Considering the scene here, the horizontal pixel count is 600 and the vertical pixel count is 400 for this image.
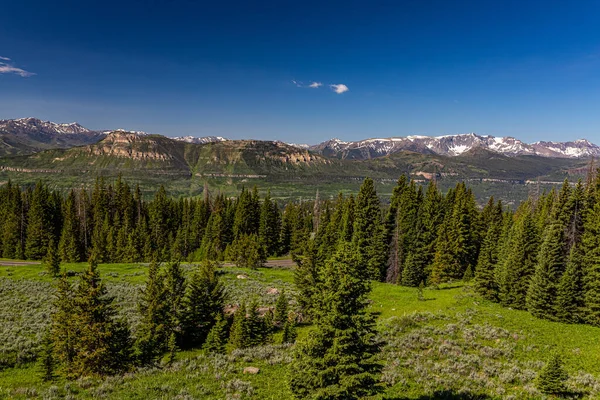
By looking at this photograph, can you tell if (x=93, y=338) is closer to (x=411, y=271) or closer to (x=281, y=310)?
(x=281, y=310)

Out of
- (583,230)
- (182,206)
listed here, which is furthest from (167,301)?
(182,206)

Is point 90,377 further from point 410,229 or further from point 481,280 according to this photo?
point 410,229

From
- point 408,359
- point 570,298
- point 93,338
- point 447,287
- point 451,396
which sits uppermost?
point 93,338

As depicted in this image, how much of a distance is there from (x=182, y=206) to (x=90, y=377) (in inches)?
3650

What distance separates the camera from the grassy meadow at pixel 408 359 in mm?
19531

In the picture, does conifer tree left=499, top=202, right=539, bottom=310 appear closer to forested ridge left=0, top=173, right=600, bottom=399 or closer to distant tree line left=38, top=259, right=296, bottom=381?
forested ridge left=0, top=173, right=600, bottom=399

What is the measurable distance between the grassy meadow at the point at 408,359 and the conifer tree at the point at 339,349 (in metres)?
4.60

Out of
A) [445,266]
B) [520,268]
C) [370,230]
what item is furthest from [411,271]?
[520,268]

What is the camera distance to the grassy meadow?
1953 centimetres

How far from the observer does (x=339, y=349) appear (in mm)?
15000

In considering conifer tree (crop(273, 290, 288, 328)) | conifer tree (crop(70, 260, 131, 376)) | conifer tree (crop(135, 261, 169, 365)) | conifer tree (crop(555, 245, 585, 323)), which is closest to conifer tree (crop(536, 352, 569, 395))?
conifer tree (crop(555, 245, 585, 323))

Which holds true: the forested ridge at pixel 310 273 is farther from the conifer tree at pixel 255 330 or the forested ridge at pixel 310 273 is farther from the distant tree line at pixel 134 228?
the distant tree line at pixel 134 228

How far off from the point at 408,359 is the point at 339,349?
1304 cm

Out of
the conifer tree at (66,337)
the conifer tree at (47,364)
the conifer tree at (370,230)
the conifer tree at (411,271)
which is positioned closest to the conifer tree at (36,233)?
the conifer tree at (47,364)
